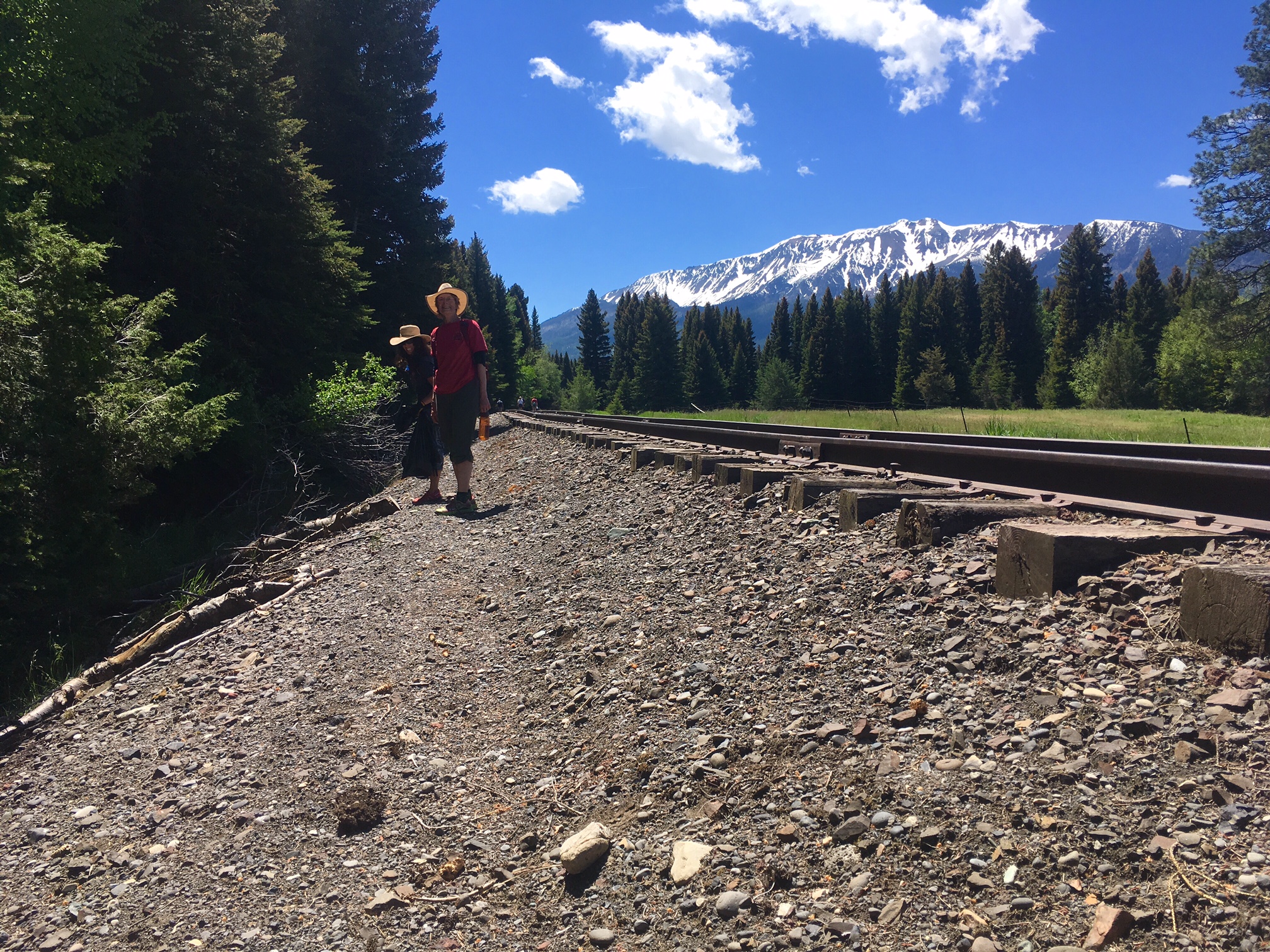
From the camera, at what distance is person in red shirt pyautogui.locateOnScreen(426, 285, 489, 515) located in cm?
741

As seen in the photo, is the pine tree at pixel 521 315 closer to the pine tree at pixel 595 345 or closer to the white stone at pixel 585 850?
the pine tree at pixel 595 345

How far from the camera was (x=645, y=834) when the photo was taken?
2.32 meters

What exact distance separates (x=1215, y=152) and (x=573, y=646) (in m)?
34.3

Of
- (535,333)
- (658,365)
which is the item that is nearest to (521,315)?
(535,333)

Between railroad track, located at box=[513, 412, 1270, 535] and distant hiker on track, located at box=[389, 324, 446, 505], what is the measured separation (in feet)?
10.9

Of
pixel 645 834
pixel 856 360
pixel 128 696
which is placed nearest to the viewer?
pixel 645 834

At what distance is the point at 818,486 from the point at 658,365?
75798mm

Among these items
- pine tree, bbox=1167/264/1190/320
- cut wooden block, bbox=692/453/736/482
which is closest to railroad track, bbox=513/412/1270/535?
cut wooden block, bbox=692/453/736/482

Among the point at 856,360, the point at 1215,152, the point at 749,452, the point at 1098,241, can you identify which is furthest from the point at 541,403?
the point at 749,452

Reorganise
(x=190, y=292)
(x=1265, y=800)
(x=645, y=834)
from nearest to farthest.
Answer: (x=1265, y=800) < (x=645, y=834) < (x=190, y=292)

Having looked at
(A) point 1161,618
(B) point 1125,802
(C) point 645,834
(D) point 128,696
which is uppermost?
(A) point 1161,618

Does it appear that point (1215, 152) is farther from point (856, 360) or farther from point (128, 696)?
point (856, 360)

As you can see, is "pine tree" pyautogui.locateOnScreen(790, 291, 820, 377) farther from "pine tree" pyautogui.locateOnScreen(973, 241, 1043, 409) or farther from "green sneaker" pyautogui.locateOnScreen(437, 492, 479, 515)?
"green sneaker" pyautogui.locateOnScreen(437, 492, 479, 515)

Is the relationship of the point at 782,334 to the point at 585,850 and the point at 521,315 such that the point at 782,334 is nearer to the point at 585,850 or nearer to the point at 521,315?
the point at 521,315
